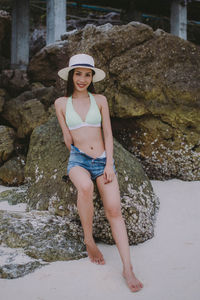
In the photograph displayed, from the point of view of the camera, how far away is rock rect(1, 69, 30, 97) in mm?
6035

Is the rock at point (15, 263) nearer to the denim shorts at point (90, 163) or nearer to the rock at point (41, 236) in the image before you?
the rock at point (41, 236)

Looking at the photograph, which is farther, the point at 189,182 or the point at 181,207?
the point at 189,182

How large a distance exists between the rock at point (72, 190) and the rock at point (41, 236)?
0.44 ft

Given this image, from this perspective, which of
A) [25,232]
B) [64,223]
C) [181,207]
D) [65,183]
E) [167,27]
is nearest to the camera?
[25,232]

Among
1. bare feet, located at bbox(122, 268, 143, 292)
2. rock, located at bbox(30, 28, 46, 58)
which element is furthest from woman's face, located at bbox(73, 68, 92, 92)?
rock, located at bbox(30, 28, 46, 58)

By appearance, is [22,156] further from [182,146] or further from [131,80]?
[182,146]

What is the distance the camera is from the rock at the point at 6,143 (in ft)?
16.6

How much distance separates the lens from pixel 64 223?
10.00 ft

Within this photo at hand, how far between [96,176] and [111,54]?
233cm

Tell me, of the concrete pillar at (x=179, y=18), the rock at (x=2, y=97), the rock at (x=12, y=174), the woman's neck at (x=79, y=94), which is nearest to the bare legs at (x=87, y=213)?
the woman's neck at (x=79, y=94)

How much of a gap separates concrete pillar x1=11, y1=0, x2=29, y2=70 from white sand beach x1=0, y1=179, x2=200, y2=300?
22.3 feet

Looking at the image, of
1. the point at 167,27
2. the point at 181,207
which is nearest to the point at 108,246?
the point at 181,207

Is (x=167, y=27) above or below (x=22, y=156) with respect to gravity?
above

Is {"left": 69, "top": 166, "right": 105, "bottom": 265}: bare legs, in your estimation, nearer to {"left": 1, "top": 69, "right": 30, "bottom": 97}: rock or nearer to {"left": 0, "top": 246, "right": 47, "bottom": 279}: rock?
{"left": 0, "top": 246, "right": 47, "bottom": 279}: rock
